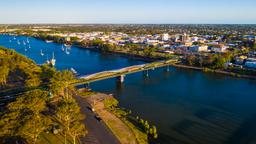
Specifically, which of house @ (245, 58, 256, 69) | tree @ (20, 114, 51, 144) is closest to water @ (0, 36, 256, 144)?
house @ (245, 58, 256, 69)

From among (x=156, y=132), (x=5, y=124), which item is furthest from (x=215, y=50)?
(x=5, y=124)

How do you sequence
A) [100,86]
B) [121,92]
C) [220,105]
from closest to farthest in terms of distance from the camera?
[220,105] < [121,92] < [100,86]

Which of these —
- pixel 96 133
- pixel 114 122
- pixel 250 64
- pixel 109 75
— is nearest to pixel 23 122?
pixel 96 133

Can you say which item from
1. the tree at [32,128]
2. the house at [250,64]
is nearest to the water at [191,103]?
the house at [250,64]

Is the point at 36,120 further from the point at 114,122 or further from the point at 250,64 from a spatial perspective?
the point at 250,64

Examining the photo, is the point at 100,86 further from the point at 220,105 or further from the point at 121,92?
the point at 220,105

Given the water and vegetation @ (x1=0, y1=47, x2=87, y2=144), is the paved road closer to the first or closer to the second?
vegetation @ (x1=0, y1=47, x2=87, y2=144)
